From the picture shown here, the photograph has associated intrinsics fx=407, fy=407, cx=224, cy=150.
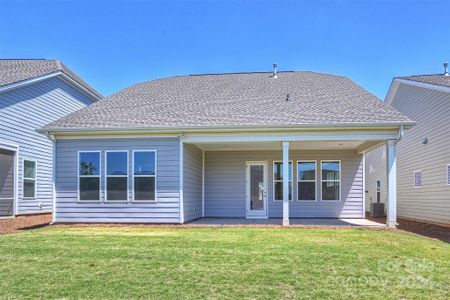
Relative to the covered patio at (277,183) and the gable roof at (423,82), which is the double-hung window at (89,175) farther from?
the gable roof at (423,82)

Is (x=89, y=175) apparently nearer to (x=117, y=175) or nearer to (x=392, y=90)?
(x=117, y=175)

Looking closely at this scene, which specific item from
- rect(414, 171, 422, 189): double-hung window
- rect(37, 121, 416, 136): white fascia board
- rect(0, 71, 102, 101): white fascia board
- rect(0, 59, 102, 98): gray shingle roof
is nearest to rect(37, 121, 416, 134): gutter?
rect(37, 121, 416, 136): white fascia board

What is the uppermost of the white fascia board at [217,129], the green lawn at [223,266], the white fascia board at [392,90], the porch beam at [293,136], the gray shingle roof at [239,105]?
the white fascia board at [392,90]

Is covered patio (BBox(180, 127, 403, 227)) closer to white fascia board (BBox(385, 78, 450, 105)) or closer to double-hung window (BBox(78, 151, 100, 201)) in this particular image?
white fascia board (BBox(385, 78, 450, 105))

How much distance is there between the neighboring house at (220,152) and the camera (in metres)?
11.5

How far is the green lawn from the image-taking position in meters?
5.32

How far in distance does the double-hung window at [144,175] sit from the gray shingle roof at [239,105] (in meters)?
0.92

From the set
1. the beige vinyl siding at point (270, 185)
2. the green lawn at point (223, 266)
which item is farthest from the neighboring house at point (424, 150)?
the green lawn at point (223, 266)

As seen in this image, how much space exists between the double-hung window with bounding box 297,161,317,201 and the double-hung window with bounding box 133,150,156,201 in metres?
5.43

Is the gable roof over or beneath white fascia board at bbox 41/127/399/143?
over

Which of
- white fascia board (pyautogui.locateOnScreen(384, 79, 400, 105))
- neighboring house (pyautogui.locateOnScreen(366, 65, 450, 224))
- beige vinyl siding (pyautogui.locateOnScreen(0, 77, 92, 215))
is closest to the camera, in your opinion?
neighboring house (pyautogui.locateOnScreen(366, 65, 450, 224))

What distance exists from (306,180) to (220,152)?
324 cm

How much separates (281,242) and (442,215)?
297 inches

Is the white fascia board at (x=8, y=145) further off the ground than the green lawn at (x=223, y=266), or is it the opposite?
the white fascia board at (x=8, y=145)
